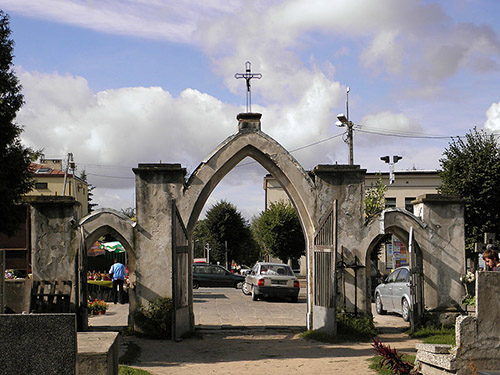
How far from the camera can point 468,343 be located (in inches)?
323

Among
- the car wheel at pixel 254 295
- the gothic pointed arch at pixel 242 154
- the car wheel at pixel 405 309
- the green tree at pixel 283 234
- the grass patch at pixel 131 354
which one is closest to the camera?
the grass patch at pixel 131 354

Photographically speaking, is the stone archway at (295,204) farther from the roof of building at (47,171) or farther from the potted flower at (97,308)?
the roof of building at (47,171)

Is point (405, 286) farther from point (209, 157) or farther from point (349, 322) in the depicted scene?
point (209, 157)

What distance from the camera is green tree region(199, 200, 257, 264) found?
55.8m

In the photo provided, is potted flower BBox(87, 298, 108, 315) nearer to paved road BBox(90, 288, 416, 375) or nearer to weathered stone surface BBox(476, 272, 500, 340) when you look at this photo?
paved road BBox(90, 288, 416, 375)

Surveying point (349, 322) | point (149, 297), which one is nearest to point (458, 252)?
point (349, 322)

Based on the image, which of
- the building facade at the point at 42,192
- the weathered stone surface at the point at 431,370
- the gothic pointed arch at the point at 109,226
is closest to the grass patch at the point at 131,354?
the gothic pointed arch at the point at 109,226

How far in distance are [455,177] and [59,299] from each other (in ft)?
58.5

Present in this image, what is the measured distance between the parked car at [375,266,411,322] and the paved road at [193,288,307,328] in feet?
7.78

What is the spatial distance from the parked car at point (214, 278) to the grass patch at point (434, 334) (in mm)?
18633

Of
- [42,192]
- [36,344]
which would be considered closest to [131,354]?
[36,344]

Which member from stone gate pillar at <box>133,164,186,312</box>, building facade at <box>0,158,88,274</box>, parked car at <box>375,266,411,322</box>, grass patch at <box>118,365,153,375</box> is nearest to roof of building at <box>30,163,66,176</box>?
building facade at <box>0,158,88,274</box>

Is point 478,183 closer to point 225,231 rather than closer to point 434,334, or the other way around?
point 434,334

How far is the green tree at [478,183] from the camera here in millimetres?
24938
